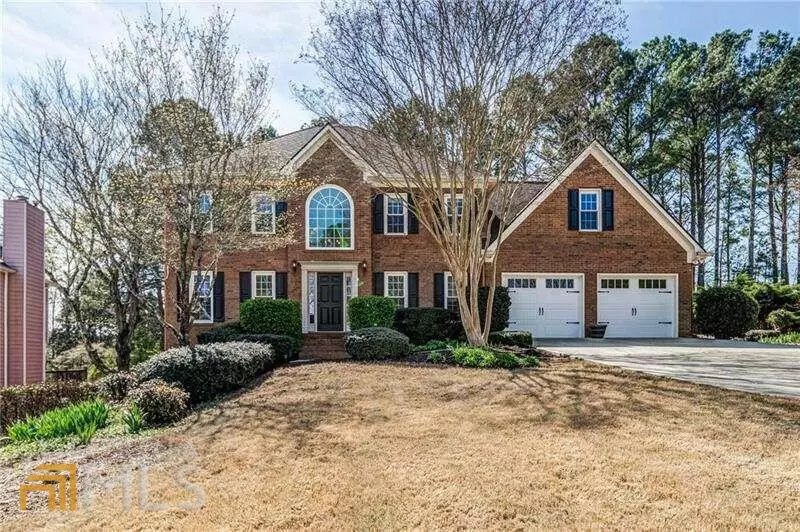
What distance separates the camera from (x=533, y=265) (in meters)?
18.9

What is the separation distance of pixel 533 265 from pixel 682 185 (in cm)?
1771

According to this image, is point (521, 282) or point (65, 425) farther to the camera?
point (521, 282)

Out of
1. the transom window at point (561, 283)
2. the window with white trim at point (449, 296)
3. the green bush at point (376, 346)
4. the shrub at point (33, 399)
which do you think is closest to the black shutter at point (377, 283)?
the window with white trim at point (449, 296)

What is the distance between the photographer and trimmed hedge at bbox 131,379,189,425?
25.1 feet

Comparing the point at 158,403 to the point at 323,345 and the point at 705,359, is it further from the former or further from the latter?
the point at 705,359

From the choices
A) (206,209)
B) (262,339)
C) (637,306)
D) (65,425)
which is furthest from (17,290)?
(637,306)

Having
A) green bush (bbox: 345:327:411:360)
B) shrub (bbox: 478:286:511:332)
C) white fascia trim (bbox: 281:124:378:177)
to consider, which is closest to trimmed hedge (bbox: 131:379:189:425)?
green bush (bbox: 345:327:411:360)

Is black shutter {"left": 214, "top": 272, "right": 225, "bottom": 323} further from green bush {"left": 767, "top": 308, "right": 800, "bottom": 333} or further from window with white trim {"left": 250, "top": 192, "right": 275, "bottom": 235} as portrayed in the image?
green bush {"left": 767, "top": 308, "right": 800, "bottom": 333}

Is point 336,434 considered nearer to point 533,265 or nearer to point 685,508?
point 685,508

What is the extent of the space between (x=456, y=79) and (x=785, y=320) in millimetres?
17611

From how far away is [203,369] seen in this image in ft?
30.4

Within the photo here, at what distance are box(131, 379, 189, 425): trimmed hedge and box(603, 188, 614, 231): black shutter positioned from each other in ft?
51.6

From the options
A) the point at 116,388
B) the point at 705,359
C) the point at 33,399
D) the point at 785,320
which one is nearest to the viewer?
the point at 116,388

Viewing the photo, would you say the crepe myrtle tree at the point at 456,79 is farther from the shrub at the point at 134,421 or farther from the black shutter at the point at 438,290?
the shrub at the point at 134,421
